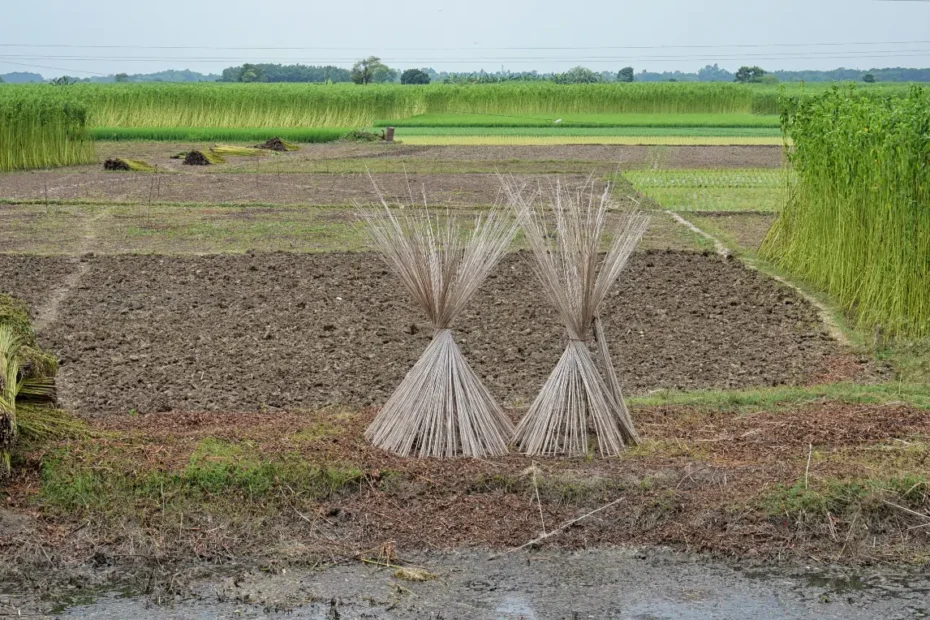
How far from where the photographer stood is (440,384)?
6.14 m

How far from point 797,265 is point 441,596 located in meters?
8.27

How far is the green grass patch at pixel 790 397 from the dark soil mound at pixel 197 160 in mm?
19934

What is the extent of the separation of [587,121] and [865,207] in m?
A: 35.2

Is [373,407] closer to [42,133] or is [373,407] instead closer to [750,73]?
[42,133]

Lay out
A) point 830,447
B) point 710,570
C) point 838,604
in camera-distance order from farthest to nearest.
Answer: point 830,447, point 710,570, point 838,604

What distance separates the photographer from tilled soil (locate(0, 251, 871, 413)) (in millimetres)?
8195

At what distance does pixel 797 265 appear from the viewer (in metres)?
12.1

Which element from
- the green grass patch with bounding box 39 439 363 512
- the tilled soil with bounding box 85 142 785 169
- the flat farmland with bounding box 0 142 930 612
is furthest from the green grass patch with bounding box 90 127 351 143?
the green grass patch with bounding box 39 439 363 512

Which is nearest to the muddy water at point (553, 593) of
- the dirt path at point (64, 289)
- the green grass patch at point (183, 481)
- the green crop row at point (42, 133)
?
the green grass patch at point (183, 481)

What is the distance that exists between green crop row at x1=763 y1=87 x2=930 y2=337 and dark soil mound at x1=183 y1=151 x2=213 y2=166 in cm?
1624

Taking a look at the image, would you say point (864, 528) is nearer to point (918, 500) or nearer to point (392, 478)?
point (918, 500)

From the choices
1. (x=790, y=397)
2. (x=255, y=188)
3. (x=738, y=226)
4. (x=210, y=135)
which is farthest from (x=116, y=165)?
(x=790, y=397)

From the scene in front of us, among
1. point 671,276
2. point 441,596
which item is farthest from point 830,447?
point 671,276

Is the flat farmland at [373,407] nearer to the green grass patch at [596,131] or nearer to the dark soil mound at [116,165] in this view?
the dark soil mound at [116,165]
